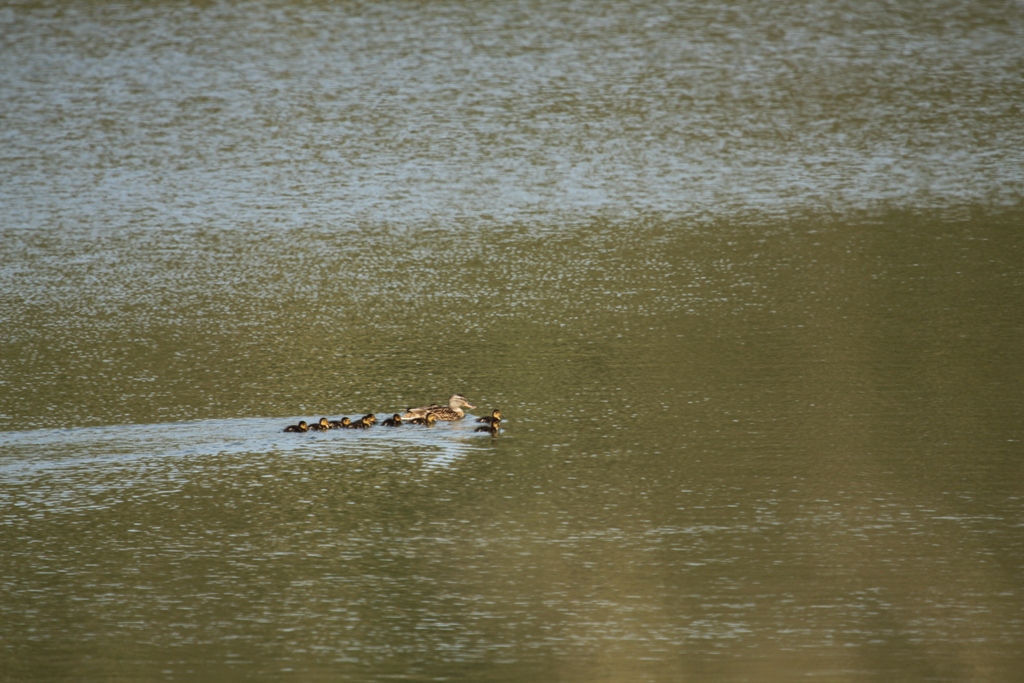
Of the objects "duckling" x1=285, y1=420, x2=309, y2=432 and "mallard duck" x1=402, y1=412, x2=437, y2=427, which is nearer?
"duckling" x1=285, y1=420, x2=309, y2=432

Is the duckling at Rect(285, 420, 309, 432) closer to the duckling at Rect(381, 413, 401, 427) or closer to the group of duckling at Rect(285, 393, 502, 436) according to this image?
the group of duckling at Rect(285, 393, 502, 436)

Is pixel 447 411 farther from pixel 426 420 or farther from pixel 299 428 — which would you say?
pixel 299 428

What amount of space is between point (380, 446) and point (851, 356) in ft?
19.7

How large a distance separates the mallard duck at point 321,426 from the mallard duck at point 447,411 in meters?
0.76

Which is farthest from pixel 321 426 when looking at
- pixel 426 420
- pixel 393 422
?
pixel 426 420

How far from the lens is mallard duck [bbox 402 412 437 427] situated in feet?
48.6

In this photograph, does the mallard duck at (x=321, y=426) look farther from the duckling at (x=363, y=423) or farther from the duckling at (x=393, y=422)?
the duckling at (x=393, y=422)

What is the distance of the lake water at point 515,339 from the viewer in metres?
10.8

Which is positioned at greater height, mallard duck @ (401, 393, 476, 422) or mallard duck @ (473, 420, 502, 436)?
mallard duck @ (401, 393, 476, 422)

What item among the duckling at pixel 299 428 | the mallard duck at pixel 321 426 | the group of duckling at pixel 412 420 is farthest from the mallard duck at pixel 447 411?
the duckling at pixel 299 428

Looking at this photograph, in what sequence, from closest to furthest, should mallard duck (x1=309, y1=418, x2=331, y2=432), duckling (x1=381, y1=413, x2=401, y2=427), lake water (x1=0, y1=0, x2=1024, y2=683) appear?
lake water (x1=0, y1=0, x2=1024, y2=683), mallard duck (x1=309, y1=418, x2=331, y2=432), duckling (x1=381, y1=413, x2=401, y2=427)

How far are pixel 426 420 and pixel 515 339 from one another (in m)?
3.75

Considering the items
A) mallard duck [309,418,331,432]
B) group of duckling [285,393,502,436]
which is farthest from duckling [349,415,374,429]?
mallard duck [309,418,331,432]

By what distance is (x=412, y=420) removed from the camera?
1487 centimetres
